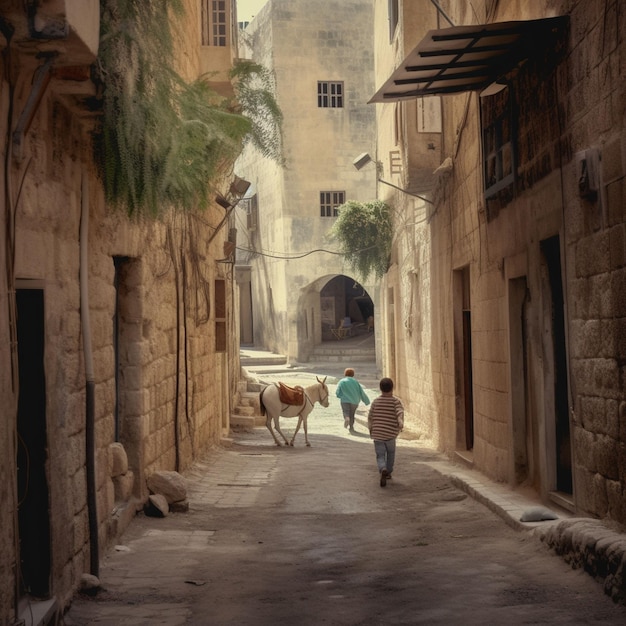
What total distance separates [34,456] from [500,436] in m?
5.87

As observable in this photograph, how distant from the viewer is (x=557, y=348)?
26.4 ft

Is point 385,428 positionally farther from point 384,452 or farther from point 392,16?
point 392,16

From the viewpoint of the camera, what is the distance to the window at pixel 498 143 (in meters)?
9.06

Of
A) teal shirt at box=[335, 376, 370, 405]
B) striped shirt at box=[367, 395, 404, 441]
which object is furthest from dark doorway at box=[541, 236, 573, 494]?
teal shirt at box=[335, 376, 370, 405]

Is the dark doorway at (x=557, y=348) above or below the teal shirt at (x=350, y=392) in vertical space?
above

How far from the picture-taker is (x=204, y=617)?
5.18 m

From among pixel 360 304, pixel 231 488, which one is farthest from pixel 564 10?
pixel 360 304

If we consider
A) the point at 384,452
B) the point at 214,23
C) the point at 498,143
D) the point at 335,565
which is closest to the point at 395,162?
the point at 214,23

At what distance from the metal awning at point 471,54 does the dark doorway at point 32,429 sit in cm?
365

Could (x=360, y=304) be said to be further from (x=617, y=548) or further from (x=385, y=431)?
(x=617, y=548)

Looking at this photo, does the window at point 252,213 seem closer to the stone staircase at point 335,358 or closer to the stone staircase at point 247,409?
the stone staircase at point 335,358

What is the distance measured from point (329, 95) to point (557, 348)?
26.8 metres

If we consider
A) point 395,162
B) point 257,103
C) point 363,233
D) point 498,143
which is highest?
point 395,162

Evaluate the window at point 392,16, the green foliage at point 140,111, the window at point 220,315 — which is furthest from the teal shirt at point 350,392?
the green foliage at point 140,111
